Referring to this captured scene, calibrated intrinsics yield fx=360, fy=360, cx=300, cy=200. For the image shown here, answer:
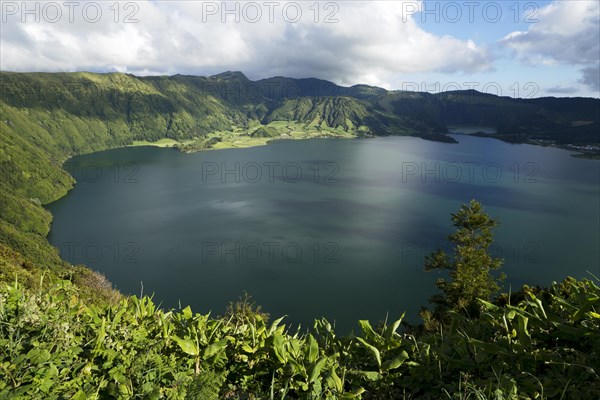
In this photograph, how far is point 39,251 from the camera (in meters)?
80.1

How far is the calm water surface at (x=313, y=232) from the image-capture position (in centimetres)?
6431

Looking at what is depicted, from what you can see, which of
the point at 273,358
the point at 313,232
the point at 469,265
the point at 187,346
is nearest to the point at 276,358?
the point at 273,358

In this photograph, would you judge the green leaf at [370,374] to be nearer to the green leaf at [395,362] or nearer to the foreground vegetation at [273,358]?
the foreground vegetation at [273,358]

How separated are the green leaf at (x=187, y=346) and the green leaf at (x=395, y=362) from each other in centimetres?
229

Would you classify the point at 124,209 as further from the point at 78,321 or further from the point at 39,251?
the point at 78,321

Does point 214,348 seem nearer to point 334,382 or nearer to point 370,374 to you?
point 334,382

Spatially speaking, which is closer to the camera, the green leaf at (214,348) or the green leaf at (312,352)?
the green leaf at (312,352)

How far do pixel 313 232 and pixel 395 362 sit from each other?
3489 inches

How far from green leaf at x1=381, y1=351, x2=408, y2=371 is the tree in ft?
96.6

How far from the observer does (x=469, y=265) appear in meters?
32.4

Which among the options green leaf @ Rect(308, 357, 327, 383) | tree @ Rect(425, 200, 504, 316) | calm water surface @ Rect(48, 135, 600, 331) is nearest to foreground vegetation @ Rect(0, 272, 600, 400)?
green leaf @ Rect(308, 357, 327, 383)

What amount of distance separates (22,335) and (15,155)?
191707mm

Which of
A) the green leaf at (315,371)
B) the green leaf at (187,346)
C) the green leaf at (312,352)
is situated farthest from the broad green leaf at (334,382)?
the green leaf at (187,346)

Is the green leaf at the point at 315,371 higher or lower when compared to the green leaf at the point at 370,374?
higher
